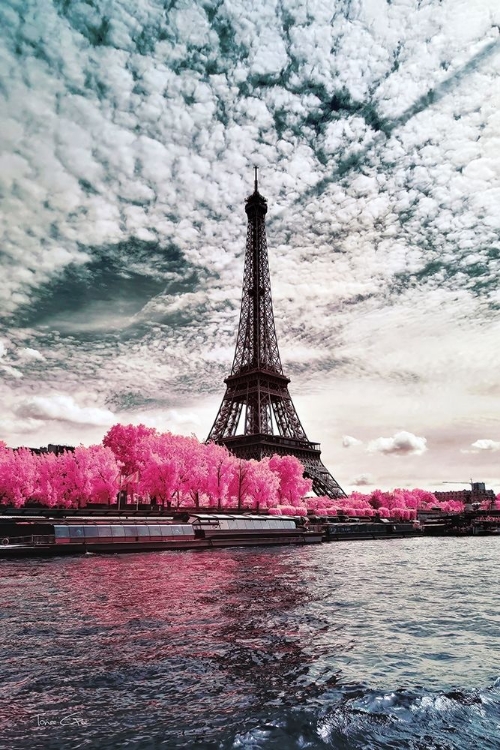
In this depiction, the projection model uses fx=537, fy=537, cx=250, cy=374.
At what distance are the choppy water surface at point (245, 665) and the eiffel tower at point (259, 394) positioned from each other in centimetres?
8658

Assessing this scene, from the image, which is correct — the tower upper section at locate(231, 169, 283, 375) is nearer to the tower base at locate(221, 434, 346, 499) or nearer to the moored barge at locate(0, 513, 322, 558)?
the tower base at locate(221, 434, 346, 499)

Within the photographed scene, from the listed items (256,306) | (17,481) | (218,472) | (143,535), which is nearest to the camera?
(143,535)

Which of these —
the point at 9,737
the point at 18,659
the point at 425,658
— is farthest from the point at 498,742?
the point at 18,659

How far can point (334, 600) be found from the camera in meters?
27.1

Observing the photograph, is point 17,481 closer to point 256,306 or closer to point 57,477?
point 57,477

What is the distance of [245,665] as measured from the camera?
15.9 metres

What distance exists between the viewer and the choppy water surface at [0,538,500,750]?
1148 centimetres

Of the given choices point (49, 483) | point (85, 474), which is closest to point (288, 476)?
point (85, 474)

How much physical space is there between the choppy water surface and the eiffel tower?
284 ft

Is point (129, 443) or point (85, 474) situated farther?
point (129, 443)

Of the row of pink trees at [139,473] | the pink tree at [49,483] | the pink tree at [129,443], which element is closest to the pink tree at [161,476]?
the row of pink trees at [139,473]

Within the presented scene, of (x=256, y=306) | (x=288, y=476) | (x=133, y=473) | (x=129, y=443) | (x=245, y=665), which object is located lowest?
(x=245, y=665)

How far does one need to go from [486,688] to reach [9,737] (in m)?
11.9

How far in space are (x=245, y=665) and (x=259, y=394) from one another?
104126 millimetres
